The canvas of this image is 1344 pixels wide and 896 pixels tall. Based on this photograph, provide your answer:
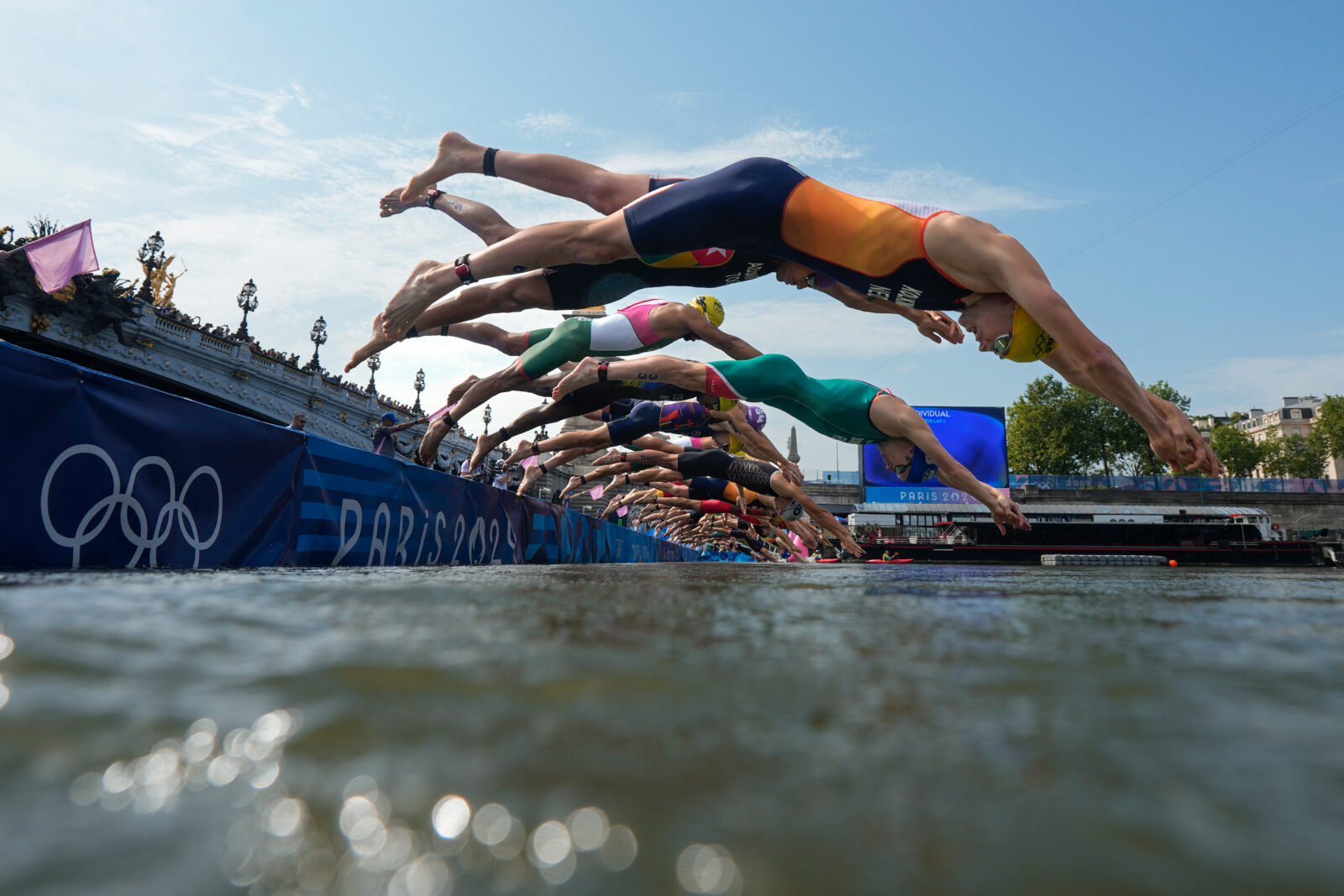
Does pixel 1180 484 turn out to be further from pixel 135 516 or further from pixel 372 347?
pixel 135 516

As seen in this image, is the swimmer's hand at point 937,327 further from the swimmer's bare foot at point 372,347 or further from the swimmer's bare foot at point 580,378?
the swimmer's bare foot at point 580,378

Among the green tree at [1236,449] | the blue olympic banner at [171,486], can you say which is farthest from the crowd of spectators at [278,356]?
the green tree at [1236,449]

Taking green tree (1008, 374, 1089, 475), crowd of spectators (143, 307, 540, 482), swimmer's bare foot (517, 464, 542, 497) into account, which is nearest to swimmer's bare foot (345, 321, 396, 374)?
swimmer's bare foot (517, 464, 542, 497)

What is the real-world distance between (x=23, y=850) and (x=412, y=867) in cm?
14

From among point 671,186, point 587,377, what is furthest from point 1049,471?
point 671,186

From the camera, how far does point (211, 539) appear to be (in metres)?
3.65

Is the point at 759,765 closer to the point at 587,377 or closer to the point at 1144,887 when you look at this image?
the point at 1144,887

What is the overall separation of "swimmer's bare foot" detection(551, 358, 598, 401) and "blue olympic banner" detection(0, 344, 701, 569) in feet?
7.09

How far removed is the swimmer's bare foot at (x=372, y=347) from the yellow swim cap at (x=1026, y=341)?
334 cm

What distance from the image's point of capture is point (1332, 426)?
48781 mm

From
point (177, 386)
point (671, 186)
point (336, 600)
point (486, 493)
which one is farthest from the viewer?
point (177, 386)

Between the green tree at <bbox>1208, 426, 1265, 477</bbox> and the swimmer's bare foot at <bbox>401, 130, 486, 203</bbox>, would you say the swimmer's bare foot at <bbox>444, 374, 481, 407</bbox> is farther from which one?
the green tree at <bbox>1208, 426, 1265, 477</bbox>

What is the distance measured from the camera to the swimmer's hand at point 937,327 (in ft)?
14.0

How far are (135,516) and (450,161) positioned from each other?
2.66 metres
